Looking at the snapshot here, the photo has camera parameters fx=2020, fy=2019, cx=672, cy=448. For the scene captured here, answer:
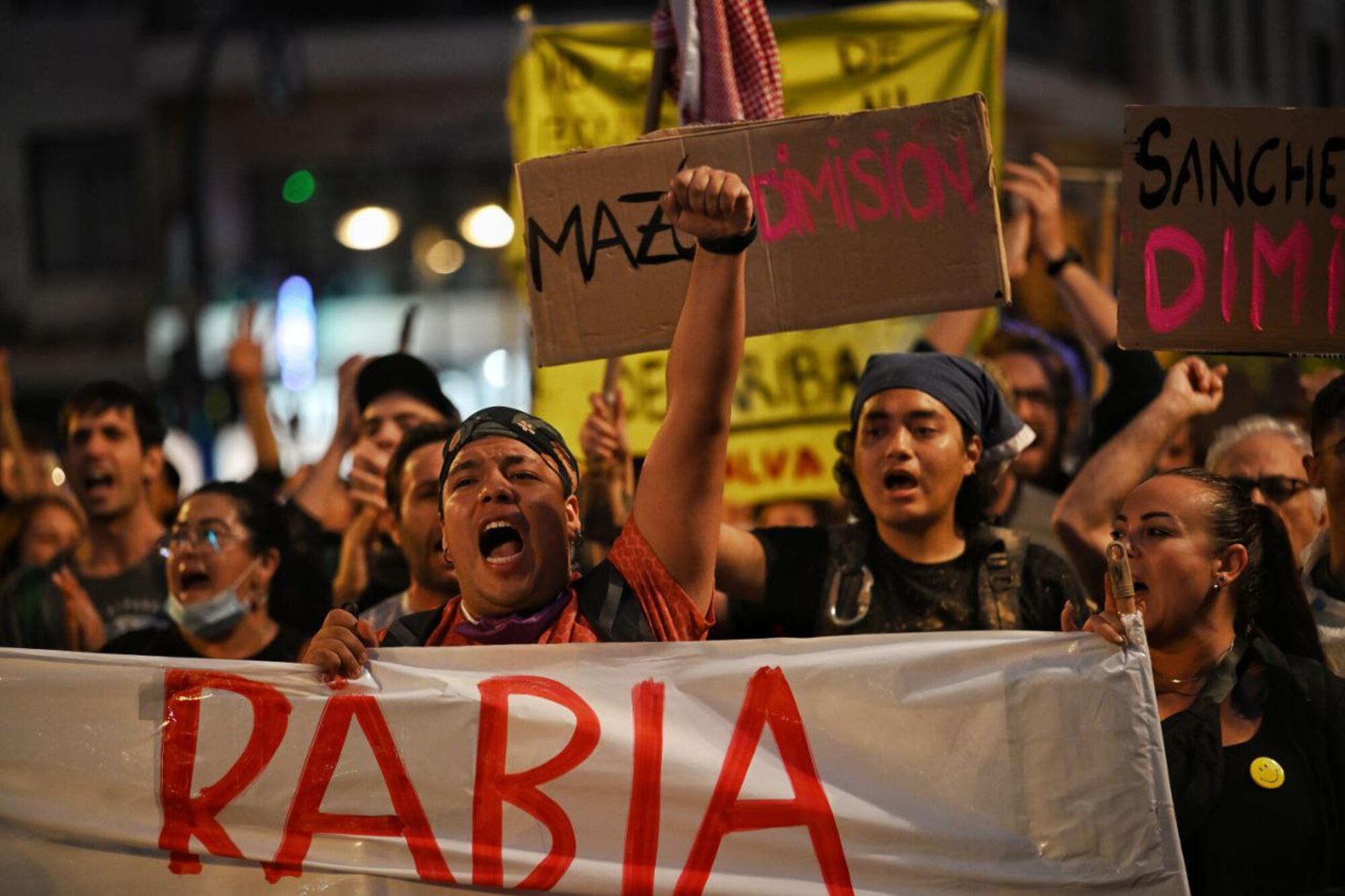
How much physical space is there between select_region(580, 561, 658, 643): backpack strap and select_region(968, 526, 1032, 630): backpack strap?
86 cm

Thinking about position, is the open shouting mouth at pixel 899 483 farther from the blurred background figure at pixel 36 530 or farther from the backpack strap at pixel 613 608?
the blurred background figure at pixel 36 530

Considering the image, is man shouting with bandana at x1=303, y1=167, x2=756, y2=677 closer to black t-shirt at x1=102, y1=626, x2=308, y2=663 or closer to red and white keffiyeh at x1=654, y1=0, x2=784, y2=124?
black t-shirt at x1=102, y1=626, x2=308, y2=663

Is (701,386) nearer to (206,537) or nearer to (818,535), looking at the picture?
(818,535)

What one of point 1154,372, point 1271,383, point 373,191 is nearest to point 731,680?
point 1154,372

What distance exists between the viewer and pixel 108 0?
29.3m

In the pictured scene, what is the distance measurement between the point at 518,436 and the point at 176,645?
1.40 metres

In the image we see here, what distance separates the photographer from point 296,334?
84.4 ft

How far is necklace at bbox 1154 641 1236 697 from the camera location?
3418 mm

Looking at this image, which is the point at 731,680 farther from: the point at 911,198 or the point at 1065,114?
the point at 1065,114

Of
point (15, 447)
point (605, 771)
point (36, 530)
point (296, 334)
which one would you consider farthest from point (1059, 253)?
point (296, 334)


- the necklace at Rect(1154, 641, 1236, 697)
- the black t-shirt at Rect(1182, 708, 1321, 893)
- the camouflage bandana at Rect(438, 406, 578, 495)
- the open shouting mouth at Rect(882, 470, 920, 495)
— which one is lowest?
the black t-shirt at Rect(1182, 708, 1321, 893)

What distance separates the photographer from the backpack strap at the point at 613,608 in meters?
3.25

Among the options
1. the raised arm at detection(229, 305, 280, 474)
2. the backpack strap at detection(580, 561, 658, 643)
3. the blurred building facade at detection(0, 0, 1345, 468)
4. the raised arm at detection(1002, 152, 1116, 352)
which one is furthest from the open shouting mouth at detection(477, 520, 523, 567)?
the blurred building facade at detection(0, 0, 1345, 468)

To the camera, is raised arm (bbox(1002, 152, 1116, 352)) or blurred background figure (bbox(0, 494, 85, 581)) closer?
raised arm (bbox(1002, 152, 1116, 352))
